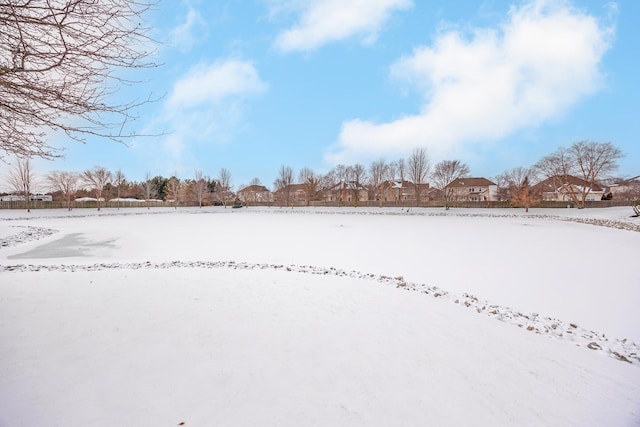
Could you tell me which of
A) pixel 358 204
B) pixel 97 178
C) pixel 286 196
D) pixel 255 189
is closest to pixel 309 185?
pixel 286 196

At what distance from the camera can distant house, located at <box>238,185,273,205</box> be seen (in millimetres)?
90919

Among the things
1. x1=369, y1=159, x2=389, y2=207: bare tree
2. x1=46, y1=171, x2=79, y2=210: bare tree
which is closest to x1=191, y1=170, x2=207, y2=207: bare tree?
x1=46, y1=171, x2=79, y2=210: bare tree

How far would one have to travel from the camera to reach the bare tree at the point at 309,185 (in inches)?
2785

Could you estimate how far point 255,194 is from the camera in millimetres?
92250

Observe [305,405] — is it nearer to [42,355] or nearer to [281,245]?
[42,355]

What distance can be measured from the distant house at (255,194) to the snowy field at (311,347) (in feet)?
263

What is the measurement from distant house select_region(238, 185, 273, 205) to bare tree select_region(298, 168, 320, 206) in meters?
14.8

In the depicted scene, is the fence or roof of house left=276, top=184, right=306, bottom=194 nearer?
the fence

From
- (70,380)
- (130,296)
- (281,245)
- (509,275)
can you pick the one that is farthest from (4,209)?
(509,275)

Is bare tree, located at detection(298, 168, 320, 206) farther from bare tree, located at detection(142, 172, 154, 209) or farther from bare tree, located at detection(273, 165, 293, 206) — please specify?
bare tree, located at detection(142, 172, 154, 209)

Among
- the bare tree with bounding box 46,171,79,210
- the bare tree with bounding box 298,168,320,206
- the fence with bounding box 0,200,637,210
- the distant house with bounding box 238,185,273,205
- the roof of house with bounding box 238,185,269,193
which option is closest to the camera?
the fence with bounding box 0,200,637,210

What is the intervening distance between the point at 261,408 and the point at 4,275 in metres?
10.1

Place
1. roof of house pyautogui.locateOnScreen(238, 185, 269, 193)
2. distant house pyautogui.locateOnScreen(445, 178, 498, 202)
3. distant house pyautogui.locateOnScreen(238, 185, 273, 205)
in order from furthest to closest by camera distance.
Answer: roof of house pyautogui.locateOnScreen(238, 185, 269, 193) → distant house pyautogui.locateOnScreen(238, 185, 273, 205) → distant house pyautogui.locateOnScreen(445, 178, 498, 202)

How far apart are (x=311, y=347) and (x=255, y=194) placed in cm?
9035
